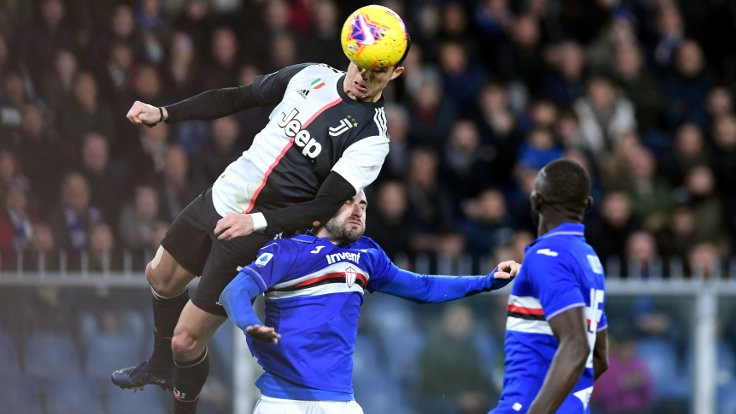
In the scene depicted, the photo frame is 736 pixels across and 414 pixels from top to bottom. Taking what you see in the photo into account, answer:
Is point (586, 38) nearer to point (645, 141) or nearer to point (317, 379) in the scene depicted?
point (645, 141)

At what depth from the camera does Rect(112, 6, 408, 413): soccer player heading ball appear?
6.24 meters

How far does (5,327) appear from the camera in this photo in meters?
11.0

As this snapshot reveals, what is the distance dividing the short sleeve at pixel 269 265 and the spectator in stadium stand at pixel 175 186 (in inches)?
192

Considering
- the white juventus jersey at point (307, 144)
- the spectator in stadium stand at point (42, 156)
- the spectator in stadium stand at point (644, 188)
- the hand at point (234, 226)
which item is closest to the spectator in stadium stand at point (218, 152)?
the spectator in stadium stand at point (42, 156)

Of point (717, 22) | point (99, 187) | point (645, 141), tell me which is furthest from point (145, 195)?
point (717, 22)

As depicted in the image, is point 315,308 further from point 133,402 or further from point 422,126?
point 422,126

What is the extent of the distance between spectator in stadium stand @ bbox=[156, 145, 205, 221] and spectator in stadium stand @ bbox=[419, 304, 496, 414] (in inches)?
92.1

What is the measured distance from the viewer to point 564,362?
5676 millimetres

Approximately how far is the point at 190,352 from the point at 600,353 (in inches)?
84.2

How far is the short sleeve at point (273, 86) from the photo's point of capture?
6.69 metres

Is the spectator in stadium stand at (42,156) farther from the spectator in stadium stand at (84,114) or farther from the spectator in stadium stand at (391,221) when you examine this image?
the spectator in stadium stand at (391,221)

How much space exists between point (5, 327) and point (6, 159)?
4.82 feet

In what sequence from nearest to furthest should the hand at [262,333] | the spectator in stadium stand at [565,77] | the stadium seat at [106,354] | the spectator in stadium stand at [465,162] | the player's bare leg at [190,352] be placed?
the hand at [262,333] < the player's bare leg at [190,352] < the stadium seat at [106,354] < the spectator in stadium stand at [465,162] < the spectator in stadium stand at [565,77]

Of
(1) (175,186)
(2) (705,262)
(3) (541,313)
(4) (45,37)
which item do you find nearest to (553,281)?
(3) (541,313)
